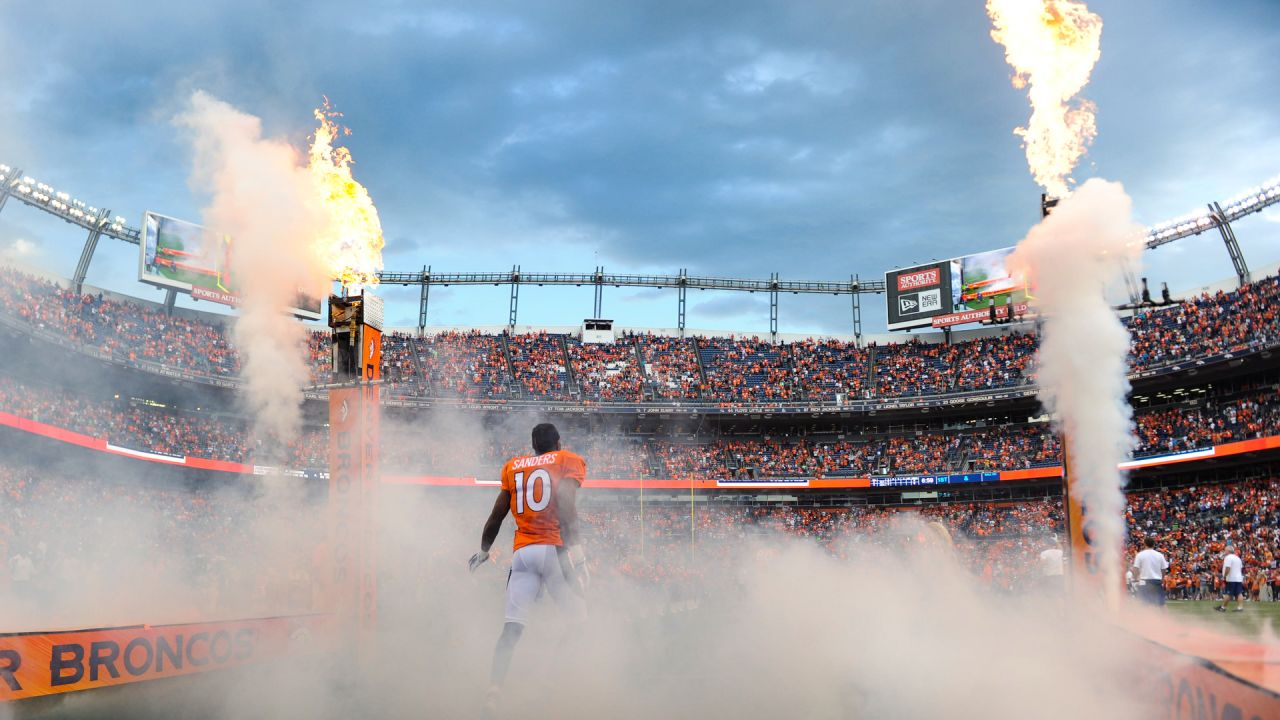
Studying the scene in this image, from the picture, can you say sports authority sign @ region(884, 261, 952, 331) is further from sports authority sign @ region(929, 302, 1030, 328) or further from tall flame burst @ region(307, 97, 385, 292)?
tall flame burst @ region(307, 97, 385, 292)

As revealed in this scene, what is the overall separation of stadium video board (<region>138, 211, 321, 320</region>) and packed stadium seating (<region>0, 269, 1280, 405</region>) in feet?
6.87

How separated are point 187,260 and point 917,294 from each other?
38296 mm

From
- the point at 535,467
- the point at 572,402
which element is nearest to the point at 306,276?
the point at 535,467

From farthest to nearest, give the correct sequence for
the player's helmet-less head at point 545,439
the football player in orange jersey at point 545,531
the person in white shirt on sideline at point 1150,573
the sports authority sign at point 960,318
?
the sports authority sign at point 960,318
the person in white shirt on sideline at point 1150,573
the player's helmet-less head at point 545,439
the football player in orange jersey at point 545,531

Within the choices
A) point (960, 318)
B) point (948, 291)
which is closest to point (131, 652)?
point (960, 318)

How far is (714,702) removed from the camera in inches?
292

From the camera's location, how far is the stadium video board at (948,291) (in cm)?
4656

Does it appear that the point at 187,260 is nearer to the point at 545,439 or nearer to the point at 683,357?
the point at 683,357

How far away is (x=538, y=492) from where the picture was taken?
7211mm

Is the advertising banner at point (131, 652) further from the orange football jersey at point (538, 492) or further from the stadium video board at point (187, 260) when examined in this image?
the stadium video board at point (187, 260)

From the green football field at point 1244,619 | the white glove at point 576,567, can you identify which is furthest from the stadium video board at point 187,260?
the green football field at point 1244,619

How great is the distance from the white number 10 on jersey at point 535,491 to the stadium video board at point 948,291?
42.6m

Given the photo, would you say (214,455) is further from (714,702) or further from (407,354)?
(714,702)

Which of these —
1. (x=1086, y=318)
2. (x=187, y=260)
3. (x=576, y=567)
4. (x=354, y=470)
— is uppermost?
(x=187, y=260)
